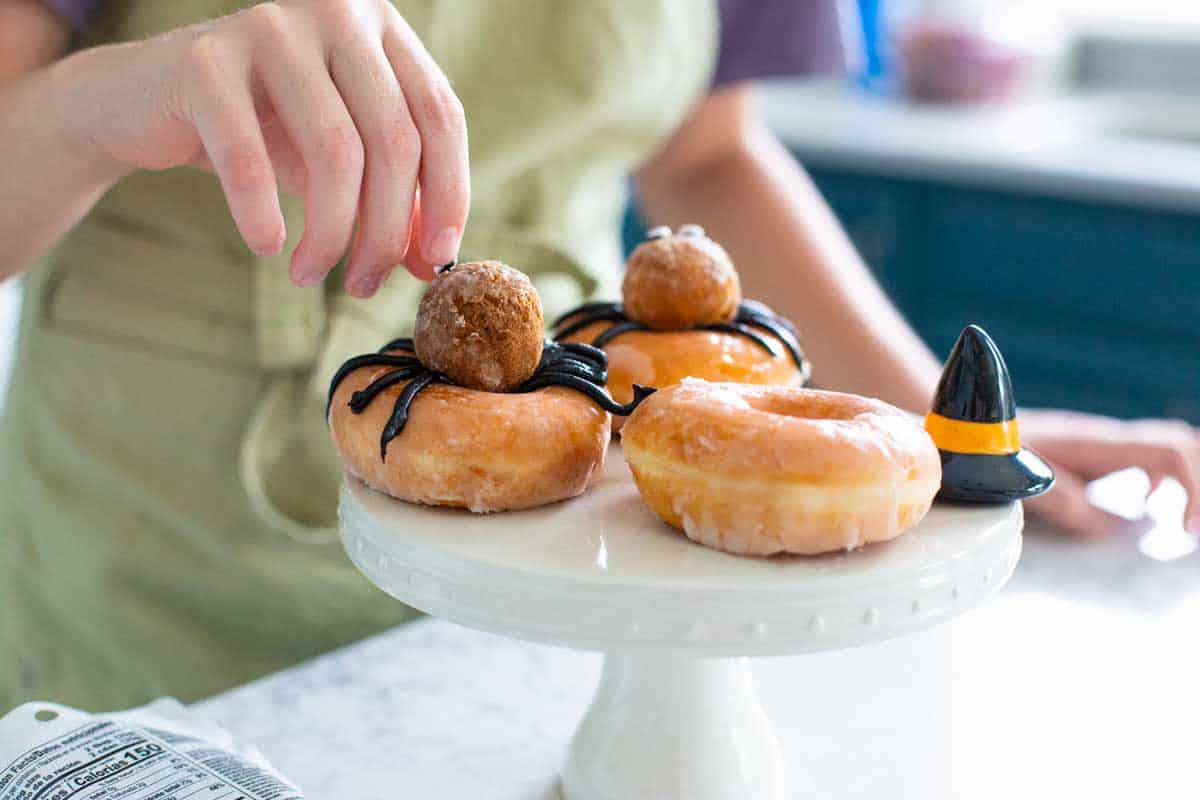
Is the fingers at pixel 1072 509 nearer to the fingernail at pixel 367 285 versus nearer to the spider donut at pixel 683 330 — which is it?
the spider donut at pixel 683 330

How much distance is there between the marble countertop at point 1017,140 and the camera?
1953 mm

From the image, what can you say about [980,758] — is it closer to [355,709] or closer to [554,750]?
[554,750]

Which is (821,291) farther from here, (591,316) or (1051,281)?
(1051,281)

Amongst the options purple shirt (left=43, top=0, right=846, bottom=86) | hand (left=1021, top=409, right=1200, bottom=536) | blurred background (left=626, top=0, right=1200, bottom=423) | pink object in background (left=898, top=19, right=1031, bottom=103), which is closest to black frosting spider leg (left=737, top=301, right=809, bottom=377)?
hand (left=1021, top=409, right=1200, bottom=536)

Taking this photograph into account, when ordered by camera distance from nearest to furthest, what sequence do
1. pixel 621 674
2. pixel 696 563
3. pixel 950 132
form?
pixel 696 563, pixel 621 674, pixel 950 132

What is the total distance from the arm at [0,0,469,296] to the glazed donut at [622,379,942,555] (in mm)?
154

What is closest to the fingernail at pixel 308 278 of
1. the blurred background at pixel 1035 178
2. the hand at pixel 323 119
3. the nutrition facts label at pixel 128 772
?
the hand at pixel 323 119

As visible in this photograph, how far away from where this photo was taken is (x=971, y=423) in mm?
636

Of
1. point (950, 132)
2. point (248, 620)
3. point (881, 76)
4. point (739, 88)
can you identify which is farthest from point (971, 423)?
point (881, 76)

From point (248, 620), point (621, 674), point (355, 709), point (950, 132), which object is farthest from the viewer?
point (950, 132)

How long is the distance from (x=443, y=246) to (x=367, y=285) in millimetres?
43

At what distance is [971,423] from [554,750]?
301 millimetres

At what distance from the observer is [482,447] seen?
582 mm

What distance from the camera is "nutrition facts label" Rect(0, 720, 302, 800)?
0.58 m
